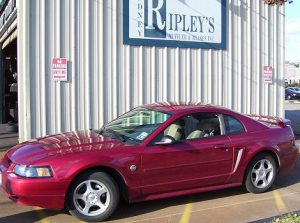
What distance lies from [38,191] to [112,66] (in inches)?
208

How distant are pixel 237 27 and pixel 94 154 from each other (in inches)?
289

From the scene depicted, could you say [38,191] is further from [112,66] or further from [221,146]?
[112,66]

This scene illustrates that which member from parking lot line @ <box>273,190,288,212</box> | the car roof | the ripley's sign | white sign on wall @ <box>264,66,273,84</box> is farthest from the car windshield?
white sign on wall @ <box>264,66,273,84</box>

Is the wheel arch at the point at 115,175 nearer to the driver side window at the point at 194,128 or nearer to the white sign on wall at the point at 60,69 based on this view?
the driver side window at the point at 194,128

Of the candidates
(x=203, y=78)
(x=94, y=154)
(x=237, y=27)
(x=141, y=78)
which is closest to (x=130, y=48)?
(x=141, y=78)

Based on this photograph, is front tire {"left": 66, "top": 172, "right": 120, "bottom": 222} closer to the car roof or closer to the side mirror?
the side mirror

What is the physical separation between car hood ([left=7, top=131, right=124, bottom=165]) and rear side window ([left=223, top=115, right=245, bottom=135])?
183 cm

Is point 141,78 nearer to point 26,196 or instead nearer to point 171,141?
point 171,141

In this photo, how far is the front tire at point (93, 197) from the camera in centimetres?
585

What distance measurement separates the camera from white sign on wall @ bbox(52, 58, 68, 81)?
9.86 m

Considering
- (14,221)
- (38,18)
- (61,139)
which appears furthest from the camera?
(38,18)

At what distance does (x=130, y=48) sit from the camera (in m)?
10.7

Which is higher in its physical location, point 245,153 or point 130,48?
point 130,48

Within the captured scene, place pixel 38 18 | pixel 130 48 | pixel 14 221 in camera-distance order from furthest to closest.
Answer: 1. pixel 130 48
2. pixel 38 18
3. pixel 14 221
